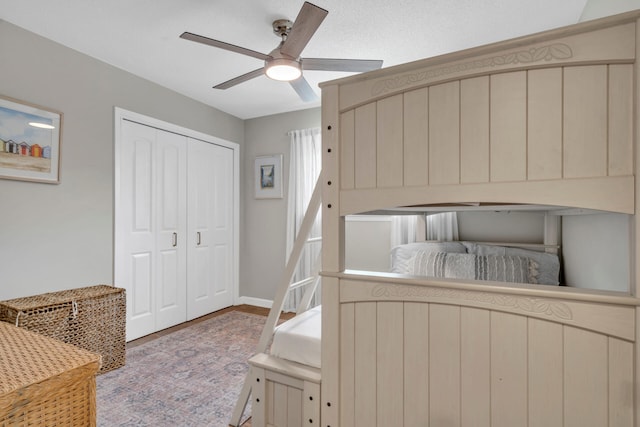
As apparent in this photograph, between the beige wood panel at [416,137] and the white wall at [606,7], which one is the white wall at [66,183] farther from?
the white wall at [606,7]

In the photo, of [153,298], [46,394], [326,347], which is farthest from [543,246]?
[153,298]

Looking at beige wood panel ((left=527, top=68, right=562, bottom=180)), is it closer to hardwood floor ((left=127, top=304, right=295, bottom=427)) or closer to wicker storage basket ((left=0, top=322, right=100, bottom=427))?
wicker storage basket ((left=0, top=322, right=100, bottom=427))

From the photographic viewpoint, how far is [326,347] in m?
1.42

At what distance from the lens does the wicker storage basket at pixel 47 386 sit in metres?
0.77

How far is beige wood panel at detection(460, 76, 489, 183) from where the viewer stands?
1112 mm

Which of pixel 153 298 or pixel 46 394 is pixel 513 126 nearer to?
pixel 46 394

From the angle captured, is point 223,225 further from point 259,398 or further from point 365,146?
point 365,146

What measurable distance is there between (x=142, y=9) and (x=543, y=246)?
11.1 feet

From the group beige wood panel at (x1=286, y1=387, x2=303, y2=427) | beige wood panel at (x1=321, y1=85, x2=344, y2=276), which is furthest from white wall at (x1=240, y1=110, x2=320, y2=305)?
beige wood panel at (x1=321, y1=85, x2=344, y2=276)

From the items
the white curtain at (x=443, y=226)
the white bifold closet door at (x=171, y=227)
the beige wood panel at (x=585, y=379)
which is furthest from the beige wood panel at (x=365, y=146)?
the white bifold closet door at (x=171, y=227)

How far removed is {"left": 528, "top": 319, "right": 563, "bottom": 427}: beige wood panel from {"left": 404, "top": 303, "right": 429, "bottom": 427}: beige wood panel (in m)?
0.33

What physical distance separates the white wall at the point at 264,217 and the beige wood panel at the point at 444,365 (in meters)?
3.07

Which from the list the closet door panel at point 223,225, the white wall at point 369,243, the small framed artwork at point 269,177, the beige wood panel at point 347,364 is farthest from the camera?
the small framed artwork at point 269,177

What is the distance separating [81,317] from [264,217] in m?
2.32
